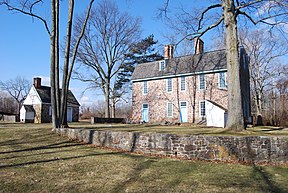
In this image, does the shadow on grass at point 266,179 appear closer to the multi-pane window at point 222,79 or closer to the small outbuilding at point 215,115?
the small outbuilding at point 215,115

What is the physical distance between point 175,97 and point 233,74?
48.2ft

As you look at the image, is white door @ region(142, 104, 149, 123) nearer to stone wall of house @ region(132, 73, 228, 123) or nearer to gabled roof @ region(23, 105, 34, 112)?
stone wall of house @ region(132, 73, 228, 123)

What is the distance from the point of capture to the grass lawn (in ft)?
17.7

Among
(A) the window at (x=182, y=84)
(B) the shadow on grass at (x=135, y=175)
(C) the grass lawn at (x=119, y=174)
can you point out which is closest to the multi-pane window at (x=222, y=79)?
(A) the window at (x=182, y=84)

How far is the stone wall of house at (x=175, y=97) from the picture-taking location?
946 inches

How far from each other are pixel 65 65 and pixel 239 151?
10.9m

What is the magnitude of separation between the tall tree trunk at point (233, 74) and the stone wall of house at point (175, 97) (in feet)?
37.4

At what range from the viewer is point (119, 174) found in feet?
21.3

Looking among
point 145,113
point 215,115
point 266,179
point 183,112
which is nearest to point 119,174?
point 266,179

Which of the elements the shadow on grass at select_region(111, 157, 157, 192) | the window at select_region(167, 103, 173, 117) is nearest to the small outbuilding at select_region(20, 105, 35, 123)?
the window at select_region(167, 103, 173, 117)

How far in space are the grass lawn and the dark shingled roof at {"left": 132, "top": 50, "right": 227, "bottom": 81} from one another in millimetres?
17266

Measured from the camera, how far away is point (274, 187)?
Result: 557cm

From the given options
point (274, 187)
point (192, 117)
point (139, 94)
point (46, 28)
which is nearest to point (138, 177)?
point (274, 187)

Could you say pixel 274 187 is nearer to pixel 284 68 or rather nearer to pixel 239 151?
pixel 239 151
